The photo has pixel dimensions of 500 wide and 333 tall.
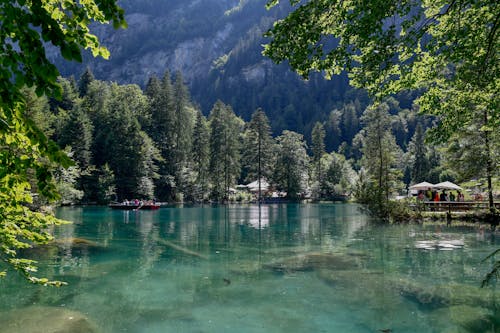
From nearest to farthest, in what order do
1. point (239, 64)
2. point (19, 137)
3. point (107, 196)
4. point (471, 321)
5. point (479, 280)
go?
point (19, 137)
point (471, 321)
point (479, 280)
point (107, 196)
point (239, 64)

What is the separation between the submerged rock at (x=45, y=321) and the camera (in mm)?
7121

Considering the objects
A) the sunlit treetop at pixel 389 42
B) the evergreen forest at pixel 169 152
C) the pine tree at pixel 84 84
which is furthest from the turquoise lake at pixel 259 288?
the pine tree at pixel 84 84

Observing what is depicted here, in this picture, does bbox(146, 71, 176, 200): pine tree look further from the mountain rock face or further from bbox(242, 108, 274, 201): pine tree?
the mountain rock face

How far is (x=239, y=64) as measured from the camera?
A: 180 m

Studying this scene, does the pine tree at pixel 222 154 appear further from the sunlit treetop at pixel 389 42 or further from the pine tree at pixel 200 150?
the sunlit treetop at pixel 389 42

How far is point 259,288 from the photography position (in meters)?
10.1

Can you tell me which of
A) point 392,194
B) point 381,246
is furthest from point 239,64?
point 381,246

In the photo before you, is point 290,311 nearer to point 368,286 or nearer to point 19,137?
point 368,286

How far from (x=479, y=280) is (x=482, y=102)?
505 cm

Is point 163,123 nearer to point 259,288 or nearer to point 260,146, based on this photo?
point 260,146

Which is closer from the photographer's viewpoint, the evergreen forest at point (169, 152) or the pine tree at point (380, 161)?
the pine tree at point (380, 161)

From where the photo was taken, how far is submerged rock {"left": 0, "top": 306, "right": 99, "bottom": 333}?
712 centimetres

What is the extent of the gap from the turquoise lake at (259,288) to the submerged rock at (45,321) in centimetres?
2

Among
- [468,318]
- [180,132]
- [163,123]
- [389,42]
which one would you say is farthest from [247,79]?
[468,318]
